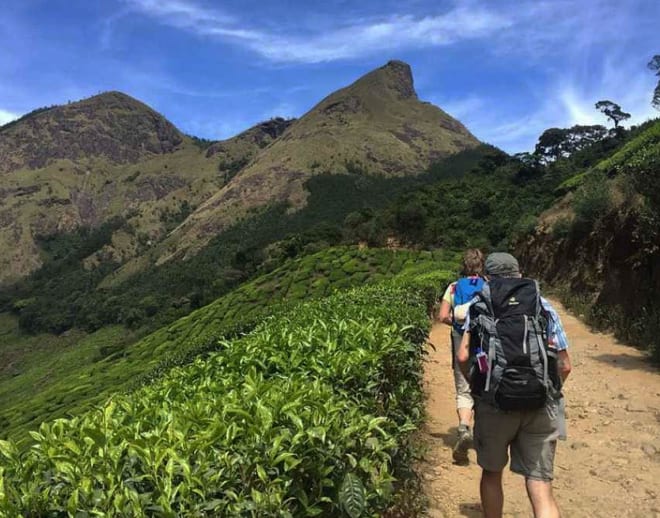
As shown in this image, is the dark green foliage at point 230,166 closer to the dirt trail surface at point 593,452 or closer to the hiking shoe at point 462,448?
the dirt trail surface at point 593,452

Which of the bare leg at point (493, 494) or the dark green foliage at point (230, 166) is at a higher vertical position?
the dark green foliage at point (230, 166)

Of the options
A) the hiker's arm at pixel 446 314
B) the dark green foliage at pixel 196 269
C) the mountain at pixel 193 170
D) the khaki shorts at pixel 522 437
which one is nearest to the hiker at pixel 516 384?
the khaki shorts at pixel 522 437

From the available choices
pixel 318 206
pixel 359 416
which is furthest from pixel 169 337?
pixel 318 206

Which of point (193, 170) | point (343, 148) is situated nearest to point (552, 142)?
point (343, 148)

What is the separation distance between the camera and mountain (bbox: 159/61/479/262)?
106 meters

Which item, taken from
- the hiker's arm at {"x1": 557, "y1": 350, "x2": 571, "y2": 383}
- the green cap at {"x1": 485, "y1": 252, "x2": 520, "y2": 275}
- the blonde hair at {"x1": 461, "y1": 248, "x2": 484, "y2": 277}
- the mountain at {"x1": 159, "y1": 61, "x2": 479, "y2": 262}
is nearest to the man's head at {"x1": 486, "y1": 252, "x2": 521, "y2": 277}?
the green cap at {"x1": 485, "y1": 252, "x2": 520, "y2": 275}

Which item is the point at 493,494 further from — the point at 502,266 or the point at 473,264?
the point at 473,264

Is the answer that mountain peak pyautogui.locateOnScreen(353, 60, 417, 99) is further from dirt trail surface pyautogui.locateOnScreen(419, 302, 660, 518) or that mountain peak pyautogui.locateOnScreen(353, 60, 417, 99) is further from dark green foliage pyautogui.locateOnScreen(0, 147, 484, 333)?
dirt trail surface pyautogui.locateOnScreen(419, 302, 660, 518)

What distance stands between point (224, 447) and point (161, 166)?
188 metres

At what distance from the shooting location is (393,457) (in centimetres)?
277

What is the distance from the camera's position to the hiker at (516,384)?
2742mm

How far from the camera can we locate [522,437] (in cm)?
292

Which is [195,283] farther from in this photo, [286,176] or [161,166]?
[161,166]

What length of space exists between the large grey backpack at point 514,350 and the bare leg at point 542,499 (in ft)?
1.50
